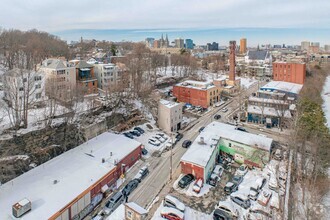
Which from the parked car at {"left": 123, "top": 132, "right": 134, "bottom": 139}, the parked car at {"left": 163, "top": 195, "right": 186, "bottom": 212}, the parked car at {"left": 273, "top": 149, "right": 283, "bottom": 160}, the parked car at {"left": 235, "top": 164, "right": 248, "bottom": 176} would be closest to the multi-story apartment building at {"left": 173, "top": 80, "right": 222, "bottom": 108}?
the parked car at {"left": 123, "top": 132, "right": 134, "bottom": 139}

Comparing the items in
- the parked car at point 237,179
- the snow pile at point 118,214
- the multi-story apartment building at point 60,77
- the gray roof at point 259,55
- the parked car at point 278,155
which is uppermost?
the gray roof at point 259,55

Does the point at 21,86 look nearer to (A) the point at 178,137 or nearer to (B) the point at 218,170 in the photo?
(A) the point at 178,137

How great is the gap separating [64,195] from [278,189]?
543 inches

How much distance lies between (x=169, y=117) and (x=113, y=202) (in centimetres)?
1271

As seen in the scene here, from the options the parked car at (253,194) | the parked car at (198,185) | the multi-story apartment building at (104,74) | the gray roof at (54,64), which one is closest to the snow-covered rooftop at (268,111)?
the parked car at (253,194)

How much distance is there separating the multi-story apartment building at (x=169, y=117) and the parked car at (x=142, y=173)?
8129mm

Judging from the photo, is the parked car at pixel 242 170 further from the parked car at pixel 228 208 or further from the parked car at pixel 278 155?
the parked car at pixel 228 208

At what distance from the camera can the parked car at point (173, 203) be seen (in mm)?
14500

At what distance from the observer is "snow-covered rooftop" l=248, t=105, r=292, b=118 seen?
2798 centimetres

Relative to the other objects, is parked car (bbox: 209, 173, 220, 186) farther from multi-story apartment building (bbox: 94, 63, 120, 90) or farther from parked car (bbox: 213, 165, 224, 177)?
multi-story apartment building (bbox: 94, 63, 120, 90)

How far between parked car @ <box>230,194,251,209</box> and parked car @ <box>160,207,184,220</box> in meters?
3.91

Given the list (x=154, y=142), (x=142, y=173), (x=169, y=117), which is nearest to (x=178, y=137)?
(x=169, y=117)

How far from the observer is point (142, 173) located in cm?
1866

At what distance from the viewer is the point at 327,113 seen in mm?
34312
